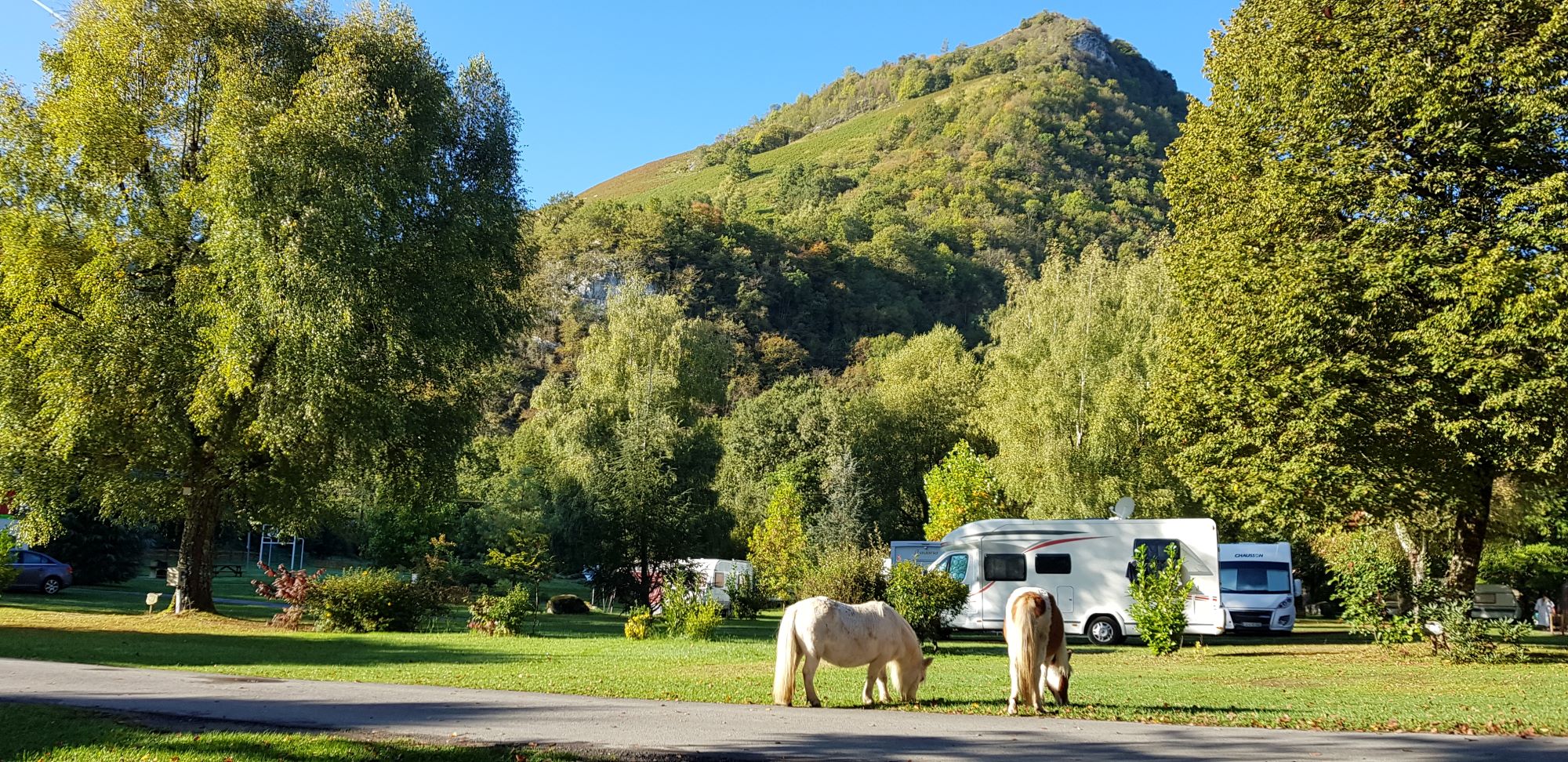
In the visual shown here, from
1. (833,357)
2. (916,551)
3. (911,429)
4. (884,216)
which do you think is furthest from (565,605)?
(884,216)

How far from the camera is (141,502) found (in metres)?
22.7

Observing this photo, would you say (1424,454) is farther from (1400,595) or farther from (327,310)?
(327,310)

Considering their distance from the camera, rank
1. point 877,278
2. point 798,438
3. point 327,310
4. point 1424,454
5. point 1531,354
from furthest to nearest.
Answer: point 877,278 → point 798,438 → point 327,310 → point 1424,454 → point 1531,354

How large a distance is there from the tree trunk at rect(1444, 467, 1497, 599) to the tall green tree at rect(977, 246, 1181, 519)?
12.3 meters

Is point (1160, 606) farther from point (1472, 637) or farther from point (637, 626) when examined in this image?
point (637, 626)

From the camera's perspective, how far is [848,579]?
21.6 m

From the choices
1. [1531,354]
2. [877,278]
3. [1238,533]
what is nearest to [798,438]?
[1238,533]

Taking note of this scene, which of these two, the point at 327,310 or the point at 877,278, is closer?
the point at 327,310

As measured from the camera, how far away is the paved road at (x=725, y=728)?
307 inches

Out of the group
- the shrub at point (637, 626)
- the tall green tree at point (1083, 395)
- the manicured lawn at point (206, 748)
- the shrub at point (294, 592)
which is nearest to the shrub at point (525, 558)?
the shrub at point (294, 592)

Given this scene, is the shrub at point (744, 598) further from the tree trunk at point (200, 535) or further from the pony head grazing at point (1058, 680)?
the pony head grazing at point (1058, 680)

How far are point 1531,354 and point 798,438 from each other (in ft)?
124

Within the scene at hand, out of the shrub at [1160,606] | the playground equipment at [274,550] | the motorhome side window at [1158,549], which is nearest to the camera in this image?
the shrub at [1160,606]

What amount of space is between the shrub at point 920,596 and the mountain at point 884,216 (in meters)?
24.9
